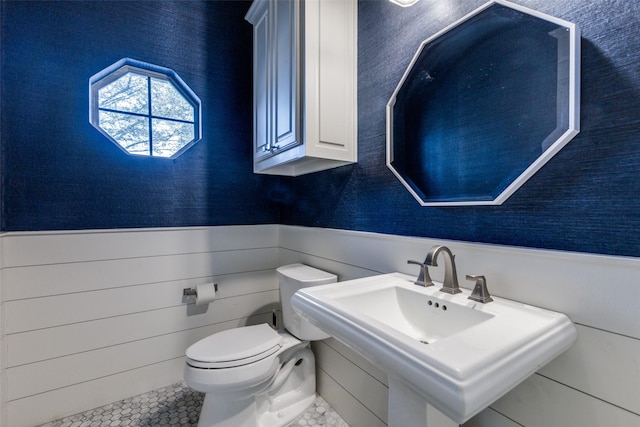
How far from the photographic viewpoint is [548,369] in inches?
29.7

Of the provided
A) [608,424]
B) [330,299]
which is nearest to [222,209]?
[330,299]

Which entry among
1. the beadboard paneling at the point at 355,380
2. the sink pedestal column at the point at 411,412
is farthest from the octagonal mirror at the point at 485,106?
the beadboard paneling at the point at 355,380

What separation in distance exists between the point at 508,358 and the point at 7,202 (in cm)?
214

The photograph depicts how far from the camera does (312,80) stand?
1.28 metres

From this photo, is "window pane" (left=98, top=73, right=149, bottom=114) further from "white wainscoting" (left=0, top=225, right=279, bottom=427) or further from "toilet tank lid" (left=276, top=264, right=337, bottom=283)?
"toilet tank lid" (left=276, top=264, right=337, bottom=283)

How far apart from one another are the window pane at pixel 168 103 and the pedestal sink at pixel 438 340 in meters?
1.61

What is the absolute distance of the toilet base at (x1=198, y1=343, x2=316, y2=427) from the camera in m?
1.28

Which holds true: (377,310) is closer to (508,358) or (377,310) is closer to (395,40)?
(508,358)

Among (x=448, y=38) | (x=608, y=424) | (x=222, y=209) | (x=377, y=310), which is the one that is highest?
(x=448, y=38)

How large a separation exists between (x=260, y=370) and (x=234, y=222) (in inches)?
40.5

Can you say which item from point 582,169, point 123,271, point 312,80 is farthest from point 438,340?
point 123,271

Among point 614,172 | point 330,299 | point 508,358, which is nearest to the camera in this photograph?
point 508,358

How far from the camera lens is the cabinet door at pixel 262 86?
Result: 63.1 inches

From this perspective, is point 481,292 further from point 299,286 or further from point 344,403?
point 344,403
